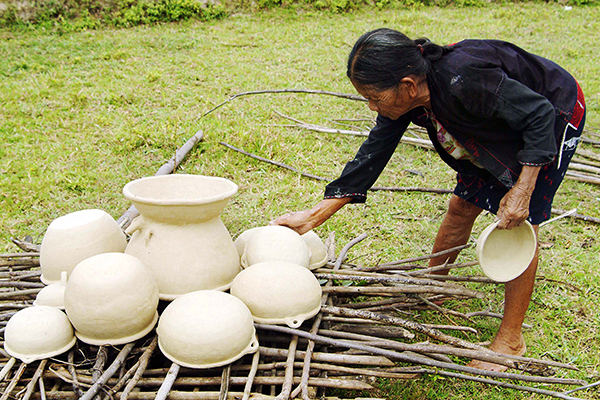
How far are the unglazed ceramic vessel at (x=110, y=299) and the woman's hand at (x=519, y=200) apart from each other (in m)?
1.65

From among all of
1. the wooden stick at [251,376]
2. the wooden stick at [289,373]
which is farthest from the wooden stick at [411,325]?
the wooden stick at [251,376]

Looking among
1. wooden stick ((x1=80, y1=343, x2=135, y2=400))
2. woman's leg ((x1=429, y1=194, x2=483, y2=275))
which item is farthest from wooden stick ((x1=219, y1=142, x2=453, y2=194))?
wooden stick ((x1=80, y1=343, x2=135, y2=400))

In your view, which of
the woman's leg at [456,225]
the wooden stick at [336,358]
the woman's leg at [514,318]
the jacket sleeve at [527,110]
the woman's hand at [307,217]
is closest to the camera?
the wooden stick at [336,358]

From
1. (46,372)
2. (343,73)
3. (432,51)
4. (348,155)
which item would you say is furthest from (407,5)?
(46,372)

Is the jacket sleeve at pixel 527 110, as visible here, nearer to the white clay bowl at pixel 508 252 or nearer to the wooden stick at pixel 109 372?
the white clay bowl at pixel 508 252

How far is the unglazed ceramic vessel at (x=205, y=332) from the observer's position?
1.78 meters

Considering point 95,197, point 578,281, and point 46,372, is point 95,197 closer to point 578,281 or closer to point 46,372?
point 46,372

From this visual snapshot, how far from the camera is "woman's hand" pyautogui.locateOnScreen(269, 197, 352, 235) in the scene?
2699 mm

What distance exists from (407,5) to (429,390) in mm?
9962

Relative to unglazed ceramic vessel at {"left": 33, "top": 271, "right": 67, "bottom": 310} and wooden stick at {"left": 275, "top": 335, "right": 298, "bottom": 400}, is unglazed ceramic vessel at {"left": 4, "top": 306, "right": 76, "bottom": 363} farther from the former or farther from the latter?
wooden stick at {"left": 275, "top": 335, "right": 298, "bottom": 400}

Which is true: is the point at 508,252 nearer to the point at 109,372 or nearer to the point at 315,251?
the point at 315,251

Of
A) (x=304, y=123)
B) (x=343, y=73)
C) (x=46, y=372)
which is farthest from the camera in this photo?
(x=343, y=73)

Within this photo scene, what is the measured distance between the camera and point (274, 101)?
21.3 ft

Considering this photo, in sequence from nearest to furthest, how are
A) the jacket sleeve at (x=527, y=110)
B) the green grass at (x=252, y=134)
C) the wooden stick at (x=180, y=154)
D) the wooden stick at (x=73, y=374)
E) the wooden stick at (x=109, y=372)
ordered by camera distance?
the wooden stick at (x=109, y=372) → the wooden stick at (x=73, y=374) → the jacket sleeve at (x=527, y=110) → the green grass at (x=252, y=134) → the wooden stick at (x=180, y=154)
